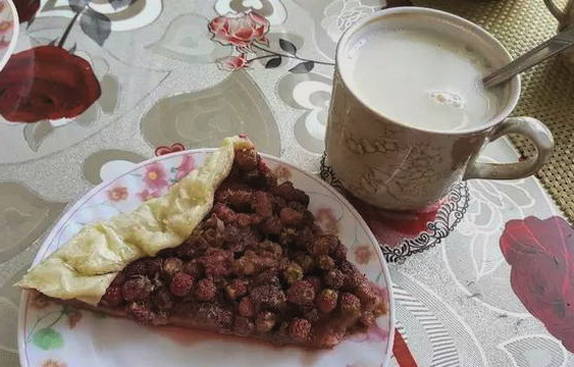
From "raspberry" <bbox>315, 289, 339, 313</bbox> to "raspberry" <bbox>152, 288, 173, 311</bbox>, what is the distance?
0.50 ft

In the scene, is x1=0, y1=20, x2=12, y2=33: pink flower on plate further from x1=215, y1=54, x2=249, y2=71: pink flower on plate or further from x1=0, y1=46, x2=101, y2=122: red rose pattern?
x1=215, y1=54, x2=249, y2=71: pink flower on plate

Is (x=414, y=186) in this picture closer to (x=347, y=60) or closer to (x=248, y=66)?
(x=347, y=60)

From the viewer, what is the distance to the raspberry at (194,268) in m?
0.67

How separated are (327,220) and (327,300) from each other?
120 millimetres

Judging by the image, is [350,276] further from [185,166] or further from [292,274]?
[185,166]

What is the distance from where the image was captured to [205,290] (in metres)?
0.66

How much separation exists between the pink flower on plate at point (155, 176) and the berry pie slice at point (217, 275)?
58 millimetres

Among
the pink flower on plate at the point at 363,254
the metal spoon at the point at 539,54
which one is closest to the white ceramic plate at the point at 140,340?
the pink flower on plate at the point at 363,254

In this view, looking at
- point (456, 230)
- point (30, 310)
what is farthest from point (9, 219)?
point (456, 230)

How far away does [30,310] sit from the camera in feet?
2.11

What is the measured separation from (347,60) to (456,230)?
10.4 inches

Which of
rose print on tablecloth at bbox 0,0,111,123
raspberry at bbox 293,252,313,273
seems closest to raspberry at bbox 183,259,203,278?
raspberry at bbox 293,252,313,273

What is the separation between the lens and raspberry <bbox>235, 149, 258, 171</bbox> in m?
0.75

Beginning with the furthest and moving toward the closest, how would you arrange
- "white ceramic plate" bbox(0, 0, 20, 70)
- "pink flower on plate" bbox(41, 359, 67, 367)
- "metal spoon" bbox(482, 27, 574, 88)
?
"white ceramic plate" bbox(0, 0, 20, 70) → "metal spoon" bbox(482, 27, 574, 88) → "pink flower on plate" bbox(41, 359, 67, 367)
